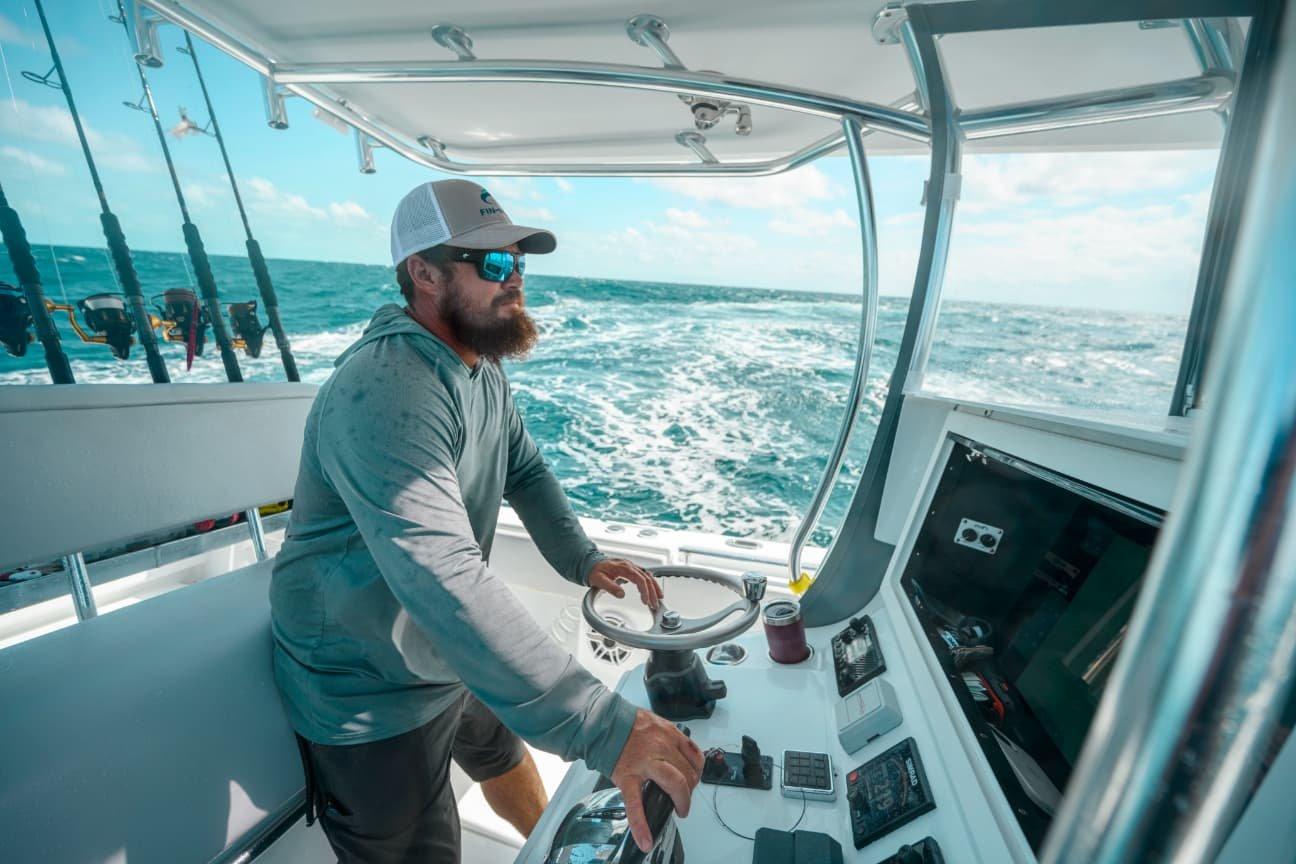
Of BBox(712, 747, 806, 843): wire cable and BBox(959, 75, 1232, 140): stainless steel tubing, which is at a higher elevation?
BBox(959, 75, 1232, 140): stainless steel tubing

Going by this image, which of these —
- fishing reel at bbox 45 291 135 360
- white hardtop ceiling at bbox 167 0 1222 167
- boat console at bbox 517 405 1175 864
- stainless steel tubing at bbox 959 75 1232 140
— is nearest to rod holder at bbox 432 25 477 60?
white hardtop ceiling at bbox 167 0 1222 167

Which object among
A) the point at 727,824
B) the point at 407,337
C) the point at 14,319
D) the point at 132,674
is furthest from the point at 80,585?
the point at 14,319

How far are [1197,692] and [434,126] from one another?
234cm

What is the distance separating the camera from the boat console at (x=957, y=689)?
0.67 metres

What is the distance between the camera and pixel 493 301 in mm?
1280

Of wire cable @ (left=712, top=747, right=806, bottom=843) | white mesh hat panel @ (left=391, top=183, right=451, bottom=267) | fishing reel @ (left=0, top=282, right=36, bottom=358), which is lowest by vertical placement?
wire cable @ (left=712, top=747, right=806, bottom=843)

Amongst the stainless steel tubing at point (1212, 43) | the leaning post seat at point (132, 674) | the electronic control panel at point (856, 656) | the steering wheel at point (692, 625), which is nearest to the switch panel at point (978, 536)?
the electronic control panel at point (856, 656)

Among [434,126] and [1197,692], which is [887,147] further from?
[1197,692]

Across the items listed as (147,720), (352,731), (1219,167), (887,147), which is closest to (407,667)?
(352,731)

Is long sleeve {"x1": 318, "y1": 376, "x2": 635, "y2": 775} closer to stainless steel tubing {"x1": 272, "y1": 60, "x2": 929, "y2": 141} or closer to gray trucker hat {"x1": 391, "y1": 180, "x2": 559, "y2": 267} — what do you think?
gray trucker hat {"x1": 391, "y1": 180, "x2": 559, "y2": 267}

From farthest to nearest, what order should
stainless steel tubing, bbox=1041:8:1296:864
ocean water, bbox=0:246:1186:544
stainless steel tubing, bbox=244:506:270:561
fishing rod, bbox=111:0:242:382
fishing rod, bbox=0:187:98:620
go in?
ocean water, bbox=0:246:1186:544 < fishing rod, bbox=111:0:242:382 < fishing rod, bbox=0:187:98:620 < stainless steel tubing, bbox=244:506:270:561 < stainless steel tubing, bbox=1041:8:1296:864

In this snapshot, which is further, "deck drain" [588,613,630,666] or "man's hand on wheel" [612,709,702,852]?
"deck drain" [588,613,630,666]

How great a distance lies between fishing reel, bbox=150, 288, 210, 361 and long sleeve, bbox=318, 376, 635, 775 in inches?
111

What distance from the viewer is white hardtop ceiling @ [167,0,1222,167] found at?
1.30 meters
